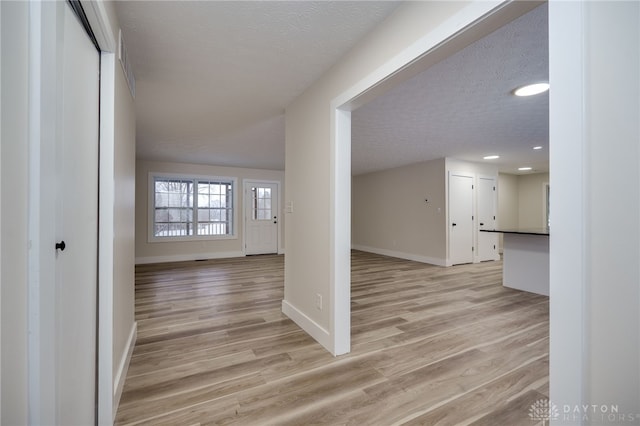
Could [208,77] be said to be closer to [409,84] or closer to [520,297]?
[409,84]

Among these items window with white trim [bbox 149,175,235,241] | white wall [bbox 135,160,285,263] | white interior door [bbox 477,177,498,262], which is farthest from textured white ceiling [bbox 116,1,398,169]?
white interior door [bbox 477,177,498,262]

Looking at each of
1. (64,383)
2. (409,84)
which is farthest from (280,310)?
(409,84)

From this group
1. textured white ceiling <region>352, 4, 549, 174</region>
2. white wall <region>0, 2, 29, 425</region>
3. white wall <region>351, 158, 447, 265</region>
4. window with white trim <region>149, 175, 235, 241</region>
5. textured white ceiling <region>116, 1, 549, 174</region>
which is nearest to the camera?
white wall <region>0, 2, 29, 425</region>

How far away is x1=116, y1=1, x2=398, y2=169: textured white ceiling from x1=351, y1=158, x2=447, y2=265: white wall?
405cm

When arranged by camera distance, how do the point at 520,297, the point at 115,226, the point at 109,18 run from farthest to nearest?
the point at 520,297, the point at 115,226, the point at 109,18

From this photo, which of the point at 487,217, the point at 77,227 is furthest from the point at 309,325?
the point at 487,217

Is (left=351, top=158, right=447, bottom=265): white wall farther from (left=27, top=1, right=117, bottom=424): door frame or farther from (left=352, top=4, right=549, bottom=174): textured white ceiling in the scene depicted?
(left=27, top=1, right=117, bottom=424): door frame

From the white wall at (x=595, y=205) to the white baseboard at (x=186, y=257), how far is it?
6878 mm

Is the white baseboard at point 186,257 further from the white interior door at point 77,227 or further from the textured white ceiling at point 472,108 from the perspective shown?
the white interior door at point 77,227

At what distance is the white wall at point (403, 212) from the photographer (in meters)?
5.99

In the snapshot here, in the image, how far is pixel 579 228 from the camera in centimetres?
77

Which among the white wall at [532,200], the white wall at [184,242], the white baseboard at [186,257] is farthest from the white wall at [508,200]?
the white baseboard at [186,257]

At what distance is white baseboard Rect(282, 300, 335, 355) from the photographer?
7.30ft

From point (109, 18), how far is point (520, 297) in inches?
194
